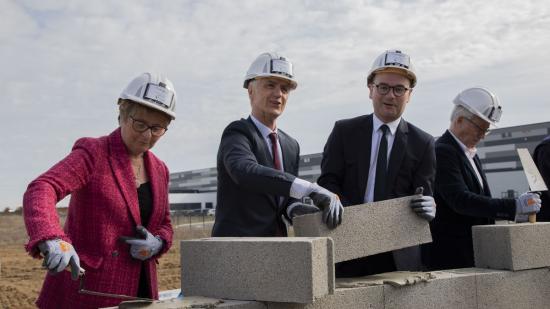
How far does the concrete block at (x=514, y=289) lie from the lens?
3818 mm

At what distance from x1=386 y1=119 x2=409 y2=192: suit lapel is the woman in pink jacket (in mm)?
1422

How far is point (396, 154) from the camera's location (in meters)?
3.75

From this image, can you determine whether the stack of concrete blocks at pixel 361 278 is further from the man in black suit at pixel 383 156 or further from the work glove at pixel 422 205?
the man in black suit at pixel 383 156

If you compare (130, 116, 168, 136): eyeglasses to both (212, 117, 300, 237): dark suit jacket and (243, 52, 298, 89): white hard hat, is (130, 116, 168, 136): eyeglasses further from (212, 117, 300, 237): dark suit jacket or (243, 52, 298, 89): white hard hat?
(243, 52, 298, 89): white hard hat

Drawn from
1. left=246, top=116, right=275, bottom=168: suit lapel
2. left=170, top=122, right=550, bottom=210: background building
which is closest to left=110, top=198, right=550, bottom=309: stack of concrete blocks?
left=246, top=116, right=275, bottom=168: suit lapel

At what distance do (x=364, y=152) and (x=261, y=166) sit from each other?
2.96ft

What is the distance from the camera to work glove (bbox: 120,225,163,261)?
308 centimetres

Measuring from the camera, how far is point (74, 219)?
10.0 feet

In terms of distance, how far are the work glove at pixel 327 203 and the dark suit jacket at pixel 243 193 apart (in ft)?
1.09

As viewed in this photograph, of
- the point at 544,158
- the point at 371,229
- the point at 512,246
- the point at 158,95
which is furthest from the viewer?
the point at 544,158

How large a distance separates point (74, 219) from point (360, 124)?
1884 mm

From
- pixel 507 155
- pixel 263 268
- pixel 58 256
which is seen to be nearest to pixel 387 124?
pixel 263 268

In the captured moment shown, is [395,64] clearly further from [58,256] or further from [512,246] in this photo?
[58,256]

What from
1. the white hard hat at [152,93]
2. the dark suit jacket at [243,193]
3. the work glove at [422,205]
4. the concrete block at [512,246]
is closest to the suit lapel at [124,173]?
the white hard hat at [152,93]
